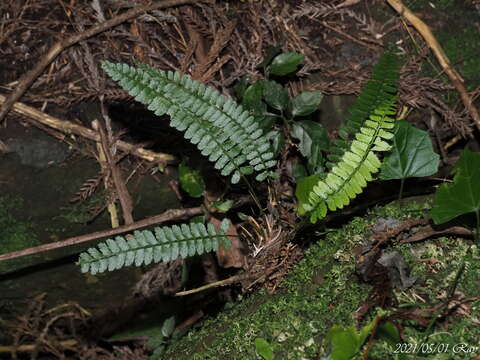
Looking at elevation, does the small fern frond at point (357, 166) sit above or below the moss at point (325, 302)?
above

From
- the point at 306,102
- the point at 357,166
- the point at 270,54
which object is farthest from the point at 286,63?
the point at 357,166

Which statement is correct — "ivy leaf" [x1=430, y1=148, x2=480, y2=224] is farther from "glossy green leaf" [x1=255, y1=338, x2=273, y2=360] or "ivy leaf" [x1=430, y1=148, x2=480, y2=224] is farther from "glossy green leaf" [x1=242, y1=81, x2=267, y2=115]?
"glossy green leaf" [x1=242, y1=81, x2=267, y2=115]

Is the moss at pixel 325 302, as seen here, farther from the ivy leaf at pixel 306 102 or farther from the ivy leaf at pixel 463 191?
the ivy leaf at pixel 306 102

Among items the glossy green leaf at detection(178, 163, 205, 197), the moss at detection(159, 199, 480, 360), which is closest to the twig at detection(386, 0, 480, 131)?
the moss at detection(159, 199, 480, 360)

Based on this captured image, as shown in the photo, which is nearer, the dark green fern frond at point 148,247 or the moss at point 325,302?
the moss at point 325,302

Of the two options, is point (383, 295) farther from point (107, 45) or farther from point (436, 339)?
point (107, 45)

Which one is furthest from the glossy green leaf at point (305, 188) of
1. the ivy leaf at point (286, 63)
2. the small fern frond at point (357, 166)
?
the ivy leaf at point (286, 63)

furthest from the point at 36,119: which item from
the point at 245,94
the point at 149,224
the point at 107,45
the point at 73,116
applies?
the point at 245,94
